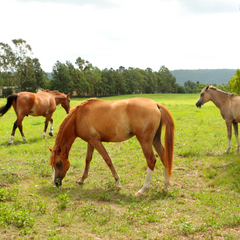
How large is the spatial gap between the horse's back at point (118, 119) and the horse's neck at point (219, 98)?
460cm

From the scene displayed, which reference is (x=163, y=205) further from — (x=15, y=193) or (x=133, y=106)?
(x=15, y=193)

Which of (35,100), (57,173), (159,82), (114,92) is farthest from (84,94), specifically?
(57,173)

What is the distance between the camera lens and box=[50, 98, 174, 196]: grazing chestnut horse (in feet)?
16.1

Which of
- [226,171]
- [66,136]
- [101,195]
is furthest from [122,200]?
[226,171]

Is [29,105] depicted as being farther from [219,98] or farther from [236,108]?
[236,108]

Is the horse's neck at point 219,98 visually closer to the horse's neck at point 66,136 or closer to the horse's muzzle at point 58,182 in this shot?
the horse's neck at point 66,136

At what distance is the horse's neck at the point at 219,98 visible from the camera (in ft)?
27.7

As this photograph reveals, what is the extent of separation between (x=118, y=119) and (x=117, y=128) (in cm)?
21

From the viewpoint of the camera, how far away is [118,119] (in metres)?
5.09

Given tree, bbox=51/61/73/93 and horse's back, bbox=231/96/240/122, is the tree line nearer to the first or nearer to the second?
tree, bbox=51/61/73/93

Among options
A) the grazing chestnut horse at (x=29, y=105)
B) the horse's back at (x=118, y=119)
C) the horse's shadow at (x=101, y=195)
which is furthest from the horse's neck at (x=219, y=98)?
the grazing chestnut horse at (x=29, y=105)

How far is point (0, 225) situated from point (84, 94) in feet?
243

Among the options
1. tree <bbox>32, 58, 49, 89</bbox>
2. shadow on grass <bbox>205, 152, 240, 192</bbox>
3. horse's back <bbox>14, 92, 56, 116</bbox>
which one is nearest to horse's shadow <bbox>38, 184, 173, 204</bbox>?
shadow on grass <bbox>205, 152, 240, 192</bbox>

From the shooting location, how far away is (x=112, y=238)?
Result: 3215 mm
